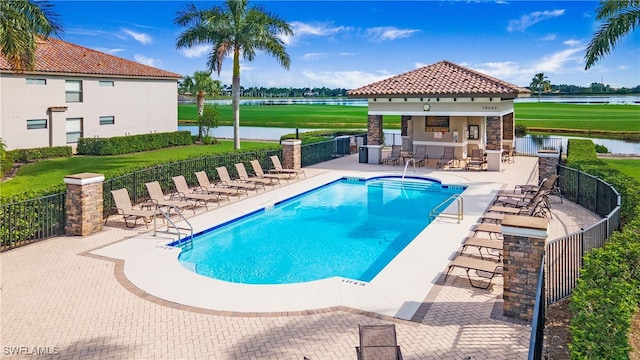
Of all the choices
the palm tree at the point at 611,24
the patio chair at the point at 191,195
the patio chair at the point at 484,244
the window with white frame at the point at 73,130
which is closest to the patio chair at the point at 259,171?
the patio chair at the point at 191,195

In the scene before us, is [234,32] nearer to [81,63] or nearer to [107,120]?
[81,63]

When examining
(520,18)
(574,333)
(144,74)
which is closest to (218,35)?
(144,74)

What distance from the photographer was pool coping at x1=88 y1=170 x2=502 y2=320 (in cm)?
838

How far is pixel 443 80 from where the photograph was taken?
83.3ft

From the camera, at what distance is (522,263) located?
7.59 meters

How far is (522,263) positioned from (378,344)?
9.74 feet

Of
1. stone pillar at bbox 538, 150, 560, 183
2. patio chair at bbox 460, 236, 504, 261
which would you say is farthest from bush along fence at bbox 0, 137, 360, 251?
stone pillar at bbox 538, 150, 560, 183

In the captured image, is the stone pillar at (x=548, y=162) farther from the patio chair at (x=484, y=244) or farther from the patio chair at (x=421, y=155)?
the patio chair at (x=484, y=244)

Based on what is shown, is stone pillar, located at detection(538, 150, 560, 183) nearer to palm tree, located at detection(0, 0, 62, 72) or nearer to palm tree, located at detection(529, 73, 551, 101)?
palm tree, located at detection(0, 0, 62, 72)

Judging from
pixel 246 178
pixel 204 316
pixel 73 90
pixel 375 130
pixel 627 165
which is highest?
pixel 73 90

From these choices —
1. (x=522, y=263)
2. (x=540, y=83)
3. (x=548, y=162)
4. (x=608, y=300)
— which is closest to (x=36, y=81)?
(x=548, y=162)

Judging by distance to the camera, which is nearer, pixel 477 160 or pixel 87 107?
pixel 477 160

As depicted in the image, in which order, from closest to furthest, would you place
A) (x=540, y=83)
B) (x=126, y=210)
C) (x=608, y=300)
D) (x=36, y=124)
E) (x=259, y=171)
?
(x=608, y=300)
(x=126, y=210)
(x=259, y=171)
(x=36, y=124)
(x=540, y=83)

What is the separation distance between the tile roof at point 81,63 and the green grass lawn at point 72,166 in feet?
18.2
